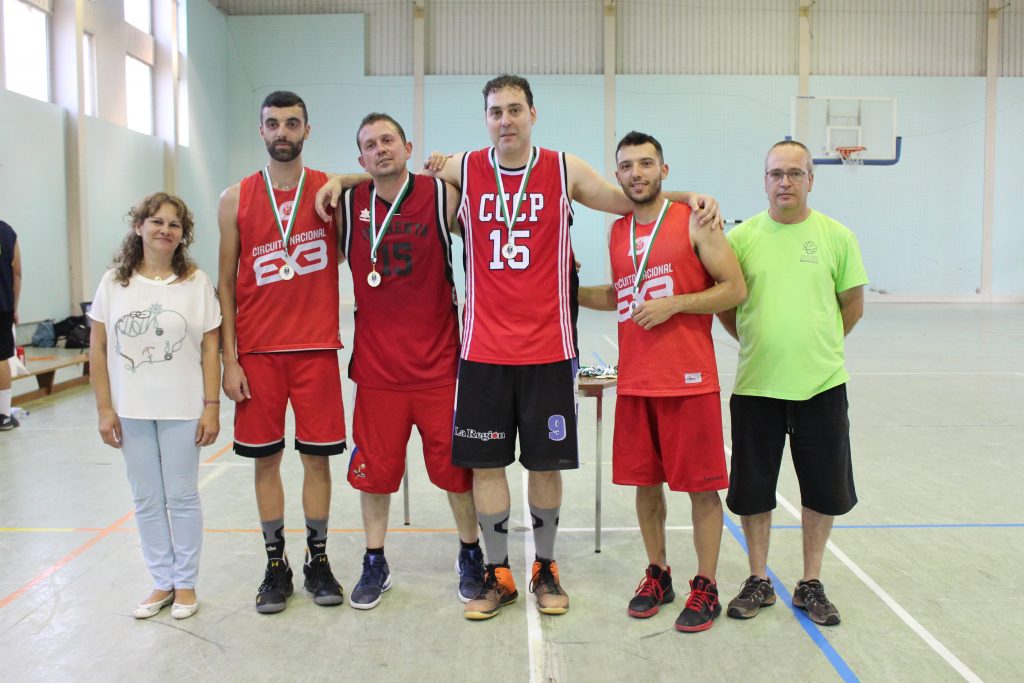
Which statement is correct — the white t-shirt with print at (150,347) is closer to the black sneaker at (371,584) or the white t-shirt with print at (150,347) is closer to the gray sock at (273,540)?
the gray sock at (273,540)

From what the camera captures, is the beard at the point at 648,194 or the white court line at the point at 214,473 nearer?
the beard at the point at 648,194

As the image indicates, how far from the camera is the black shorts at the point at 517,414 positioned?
317cm

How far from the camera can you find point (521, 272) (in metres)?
3.15

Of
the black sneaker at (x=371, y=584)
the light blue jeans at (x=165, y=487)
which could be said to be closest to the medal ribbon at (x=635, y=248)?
the black sneaker at (x=371, y=584)

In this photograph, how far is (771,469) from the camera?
3186mm

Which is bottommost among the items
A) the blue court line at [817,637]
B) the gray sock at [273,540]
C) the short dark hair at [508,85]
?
the blue court line at [817,637]

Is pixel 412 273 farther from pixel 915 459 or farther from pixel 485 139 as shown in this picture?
pixel 485 139

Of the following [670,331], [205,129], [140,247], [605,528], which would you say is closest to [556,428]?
[670,331]

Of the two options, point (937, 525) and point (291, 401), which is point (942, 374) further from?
point (291, 401)

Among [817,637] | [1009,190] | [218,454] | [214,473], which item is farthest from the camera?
[1009,190]

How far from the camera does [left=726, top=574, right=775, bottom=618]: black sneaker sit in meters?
3.18

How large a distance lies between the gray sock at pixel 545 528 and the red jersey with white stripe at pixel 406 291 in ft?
2.09

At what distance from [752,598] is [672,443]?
2.25ft

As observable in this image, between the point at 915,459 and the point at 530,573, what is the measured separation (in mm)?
3183
